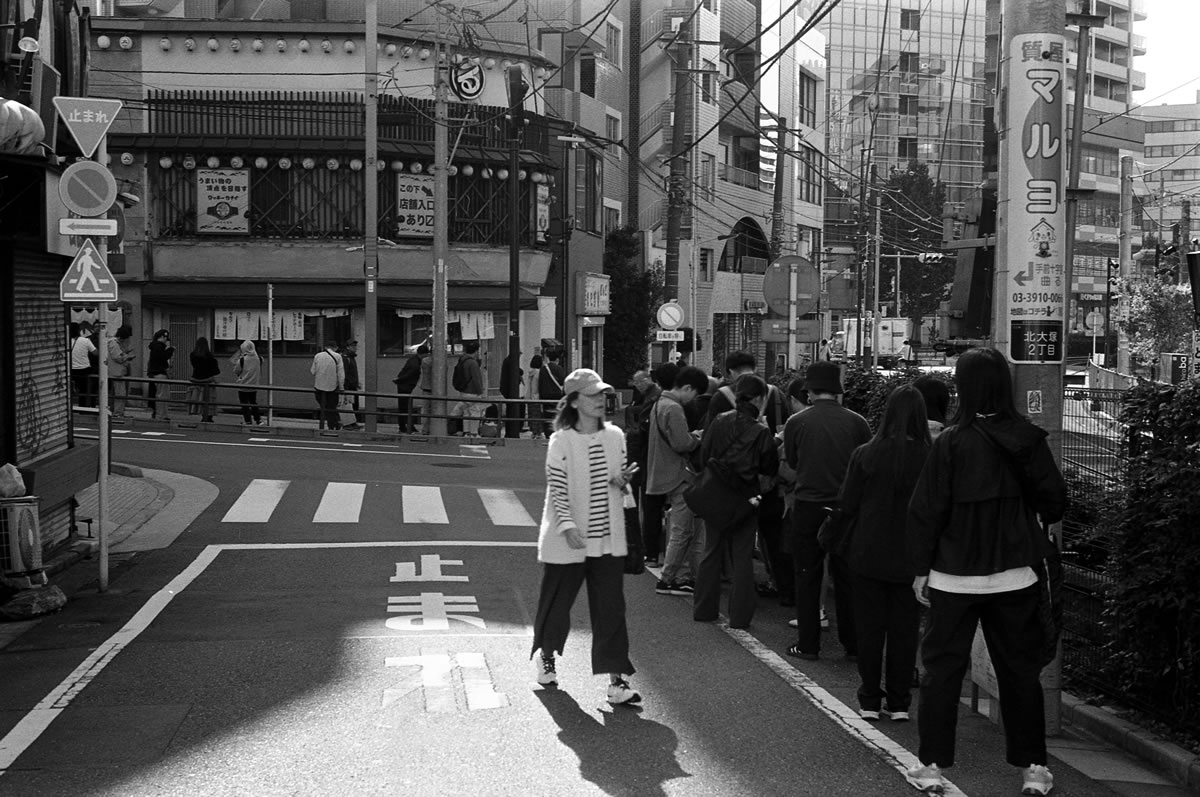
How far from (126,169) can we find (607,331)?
1821 centimetres

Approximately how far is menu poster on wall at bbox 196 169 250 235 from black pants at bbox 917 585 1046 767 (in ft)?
101

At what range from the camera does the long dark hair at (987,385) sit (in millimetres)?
6328

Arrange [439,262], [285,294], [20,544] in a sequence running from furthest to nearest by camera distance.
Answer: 1. [285,294]
2. [439,262]
3. [20,544]

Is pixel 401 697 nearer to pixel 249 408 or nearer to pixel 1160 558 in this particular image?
pixel 1160 558

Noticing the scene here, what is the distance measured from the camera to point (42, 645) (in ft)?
33.1

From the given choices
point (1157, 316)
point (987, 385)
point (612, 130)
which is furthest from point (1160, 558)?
point (612, 130)

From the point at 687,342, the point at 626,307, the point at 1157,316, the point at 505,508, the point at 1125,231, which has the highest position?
the point at 1125,231

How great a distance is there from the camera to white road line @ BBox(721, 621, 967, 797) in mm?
6971

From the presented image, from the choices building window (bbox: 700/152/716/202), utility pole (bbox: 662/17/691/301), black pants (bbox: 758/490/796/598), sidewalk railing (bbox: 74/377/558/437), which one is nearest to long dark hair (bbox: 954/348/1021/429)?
black pants (bbox: 758/490/796/598)

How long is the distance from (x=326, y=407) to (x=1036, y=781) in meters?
24.1

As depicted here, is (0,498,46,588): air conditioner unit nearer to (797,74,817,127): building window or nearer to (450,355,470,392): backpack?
(450,355,470,392): backpack

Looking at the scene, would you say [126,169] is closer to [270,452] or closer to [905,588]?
[270,452]

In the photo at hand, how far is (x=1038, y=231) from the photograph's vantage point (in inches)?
309

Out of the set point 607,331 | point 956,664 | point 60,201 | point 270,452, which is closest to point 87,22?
point 60,201
